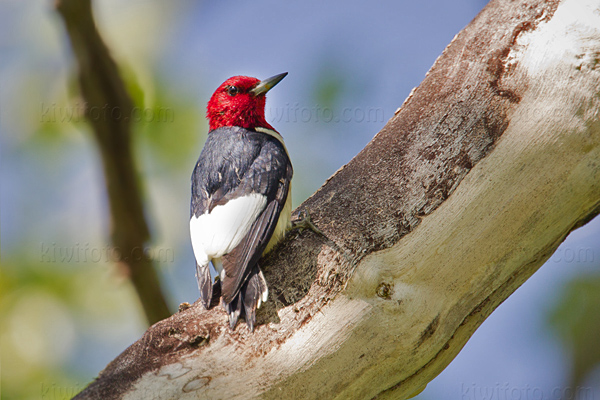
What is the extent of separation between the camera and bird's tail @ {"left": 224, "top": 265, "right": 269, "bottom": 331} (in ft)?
7.40

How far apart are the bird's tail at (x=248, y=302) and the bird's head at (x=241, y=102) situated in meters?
1.66

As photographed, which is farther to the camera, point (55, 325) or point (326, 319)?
point (55, 325)

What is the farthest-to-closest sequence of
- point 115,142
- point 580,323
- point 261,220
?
point 580,323 < point 115,142 < point 261,220

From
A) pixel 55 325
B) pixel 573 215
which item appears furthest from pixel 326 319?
pixel 55 325

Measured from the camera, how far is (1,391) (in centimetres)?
423

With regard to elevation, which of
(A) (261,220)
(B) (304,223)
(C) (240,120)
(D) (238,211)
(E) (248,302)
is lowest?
(E) (248,302)

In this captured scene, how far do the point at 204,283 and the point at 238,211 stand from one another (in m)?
0.42

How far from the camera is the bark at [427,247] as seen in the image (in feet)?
7.10

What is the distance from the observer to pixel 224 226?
2658 millimetres

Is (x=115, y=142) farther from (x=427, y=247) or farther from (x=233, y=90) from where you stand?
(x=427, y=247)

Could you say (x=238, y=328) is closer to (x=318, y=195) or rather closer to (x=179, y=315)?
(x=179, y=315)

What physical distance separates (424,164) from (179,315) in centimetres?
130

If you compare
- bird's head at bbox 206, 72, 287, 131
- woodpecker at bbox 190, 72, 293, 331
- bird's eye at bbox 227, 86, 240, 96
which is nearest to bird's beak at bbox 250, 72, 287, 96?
bird's head at bbox 206, 72, 287, 131

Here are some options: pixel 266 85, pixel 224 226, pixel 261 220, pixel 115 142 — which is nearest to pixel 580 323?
pixel 266 85
